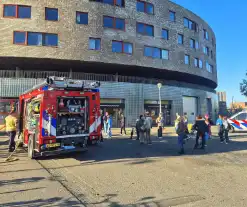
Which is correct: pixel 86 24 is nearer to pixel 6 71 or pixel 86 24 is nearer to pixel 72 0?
pixel 72 0

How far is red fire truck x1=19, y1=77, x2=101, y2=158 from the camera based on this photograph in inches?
307

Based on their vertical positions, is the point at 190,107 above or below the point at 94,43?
below

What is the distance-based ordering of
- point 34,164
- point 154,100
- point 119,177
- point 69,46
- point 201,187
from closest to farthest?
point 201,187 → point 119,177 → point 34,164 → point 69,46 → point 154,100

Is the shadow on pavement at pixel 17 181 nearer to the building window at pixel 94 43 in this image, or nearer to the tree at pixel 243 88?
the building window at pixel 94 43

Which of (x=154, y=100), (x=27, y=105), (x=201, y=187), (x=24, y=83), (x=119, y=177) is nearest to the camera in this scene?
(x=201, y=187)

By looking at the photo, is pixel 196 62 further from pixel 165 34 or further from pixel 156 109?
pixel 156 109

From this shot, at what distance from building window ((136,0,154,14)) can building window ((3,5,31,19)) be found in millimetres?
12362

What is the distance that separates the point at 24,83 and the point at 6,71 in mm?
2487

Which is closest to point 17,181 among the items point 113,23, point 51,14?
point 51,14

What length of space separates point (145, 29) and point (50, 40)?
36.7 ft

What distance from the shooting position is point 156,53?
1109 inches

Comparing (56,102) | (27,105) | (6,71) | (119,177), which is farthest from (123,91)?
(119,177)

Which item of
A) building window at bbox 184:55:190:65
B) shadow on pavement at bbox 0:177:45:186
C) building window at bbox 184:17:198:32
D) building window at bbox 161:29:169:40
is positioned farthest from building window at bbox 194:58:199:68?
shadow on pavement at bbox 0:177:45:186

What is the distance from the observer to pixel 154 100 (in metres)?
26.8
